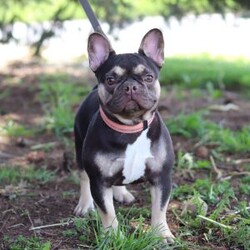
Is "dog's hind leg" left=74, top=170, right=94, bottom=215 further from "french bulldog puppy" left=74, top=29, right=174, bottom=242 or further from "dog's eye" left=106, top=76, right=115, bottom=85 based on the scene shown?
"dog's eye" left=106, top=76, right=115, bottom=85

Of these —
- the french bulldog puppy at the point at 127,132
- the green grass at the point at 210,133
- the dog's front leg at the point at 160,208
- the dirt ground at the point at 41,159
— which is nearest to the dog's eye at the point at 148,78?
the french bulldog puppy at the point at 127,132

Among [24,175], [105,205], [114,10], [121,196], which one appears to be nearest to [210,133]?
[121,196]

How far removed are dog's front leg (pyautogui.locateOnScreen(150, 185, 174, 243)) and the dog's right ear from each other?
36.7 inches

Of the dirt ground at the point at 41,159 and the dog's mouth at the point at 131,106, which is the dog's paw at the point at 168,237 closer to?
the dirt ground at the point at 41,159

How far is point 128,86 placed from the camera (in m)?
4.14

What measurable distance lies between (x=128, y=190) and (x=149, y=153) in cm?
141

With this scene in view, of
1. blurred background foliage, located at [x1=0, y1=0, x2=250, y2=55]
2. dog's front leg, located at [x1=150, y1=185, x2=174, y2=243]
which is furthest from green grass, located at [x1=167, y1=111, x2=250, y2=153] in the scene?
dog's front leg, located at [x1=150, y1=185, x2=174, y2=243]

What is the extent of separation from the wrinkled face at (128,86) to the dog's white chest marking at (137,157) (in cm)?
19

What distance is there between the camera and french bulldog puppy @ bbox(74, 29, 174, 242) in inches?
166

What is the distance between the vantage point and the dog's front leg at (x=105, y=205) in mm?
4305

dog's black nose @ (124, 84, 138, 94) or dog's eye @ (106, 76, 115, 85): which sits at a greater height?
dog's eye @ (106, 76, 115, 85)

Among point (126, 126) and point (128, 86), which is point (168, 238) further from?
point (128, 86)

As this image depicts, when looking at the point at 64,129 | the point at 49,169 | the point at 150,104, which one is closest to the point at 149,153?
the point at 150,104

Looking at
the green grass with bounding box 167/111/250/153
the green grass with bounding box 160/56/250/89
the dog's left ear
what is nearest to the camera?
the dog's left ear
